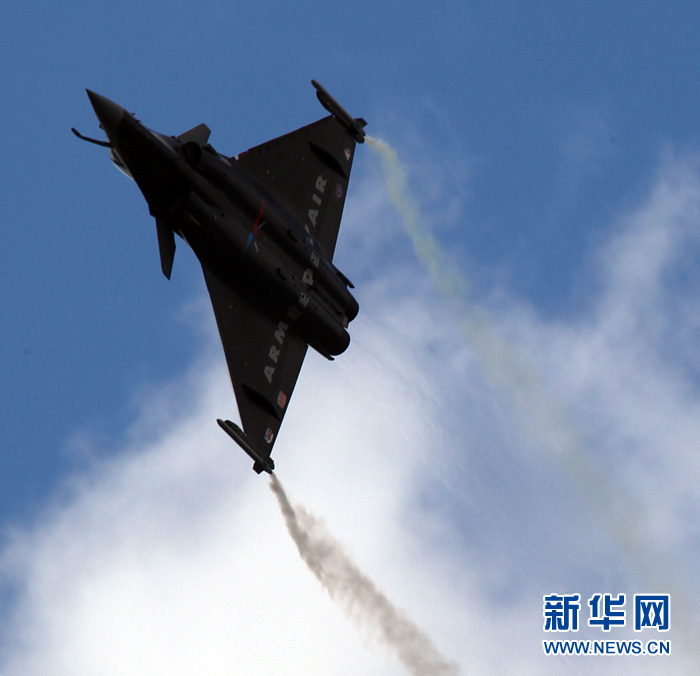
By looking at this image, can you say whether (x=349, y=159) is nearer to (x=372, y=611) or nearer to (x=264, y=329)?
(x=264, y=329)

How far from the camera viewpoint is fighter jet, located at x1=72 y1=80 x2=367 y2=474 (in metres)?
47.8

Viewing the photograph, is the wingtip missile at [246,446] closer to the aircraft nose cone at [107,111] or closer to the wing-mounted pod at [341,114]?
the aircraft nose cone at [107,111]

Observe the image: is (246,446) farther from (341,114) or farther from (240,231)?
(341,114)

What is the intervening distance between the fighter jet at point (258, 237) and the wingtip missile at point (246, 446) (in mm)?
42

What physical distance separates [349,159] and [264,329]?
1103cm

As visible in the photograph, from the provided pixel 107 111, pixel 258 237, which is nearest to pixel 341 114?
pixel 258 237

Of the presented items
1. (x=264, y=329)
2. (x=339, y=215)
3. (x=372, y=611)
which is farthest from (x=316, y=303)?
(x=372, y=611)

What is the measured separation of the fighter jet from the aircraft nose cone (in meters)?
0.04

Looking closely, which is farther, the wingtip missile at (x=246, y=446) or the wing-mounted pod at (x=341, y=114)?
the wing-mounted pod at (x=341, y=114)

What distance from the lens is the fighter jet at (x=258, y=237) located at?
47.8 metres

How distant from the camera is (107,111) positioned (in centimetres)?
4625

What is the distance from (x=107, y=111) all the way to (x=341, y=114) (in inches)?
609

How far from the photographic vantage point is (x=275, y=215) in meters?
51.2

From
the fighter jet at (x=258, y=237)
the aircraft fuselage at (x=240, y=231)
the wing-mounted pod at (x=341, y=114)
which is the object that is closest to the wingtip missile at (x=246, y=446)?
the fighter jet at (x=258, y=237)
